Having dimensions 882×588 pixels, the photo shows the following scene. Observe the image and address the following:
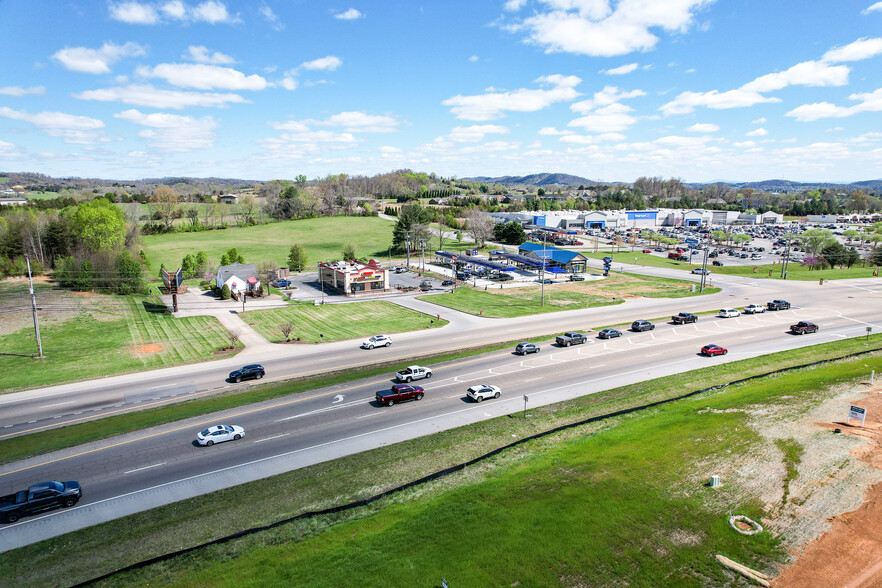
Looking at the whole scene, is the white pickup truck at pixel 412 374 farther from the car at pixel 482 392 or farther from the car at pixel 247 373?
the car at pixel 247 373

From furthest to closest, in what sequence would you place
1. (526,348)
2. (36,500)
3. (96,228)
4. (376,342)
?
(96,228) < (376,342) < (526,348) < (36,500)

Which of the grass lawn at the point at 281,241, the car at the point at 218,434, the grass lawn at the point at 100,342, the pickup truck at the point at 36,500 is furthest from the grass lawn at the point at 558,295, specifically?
the grass lawn at the point at 281,241

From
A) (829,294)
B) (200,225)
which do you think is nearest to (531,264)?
(829,294)

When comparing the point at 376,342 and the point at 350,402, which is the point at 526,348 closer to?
the point at 376,342

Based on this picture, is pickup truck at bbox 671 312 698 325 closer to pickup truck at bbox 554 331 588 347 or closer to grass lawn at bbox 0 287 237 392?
pickup truck at bbox 554 331 588 347

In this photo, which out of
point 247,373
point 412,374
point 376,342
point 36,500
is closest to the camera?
point 36,500

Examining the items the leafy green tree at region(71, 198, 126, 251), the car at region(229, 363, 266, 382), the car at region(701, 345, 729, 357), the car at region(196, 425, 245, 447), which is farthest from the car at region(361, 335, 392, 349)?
the leafy green tree at region(71, 198, 126, 251)

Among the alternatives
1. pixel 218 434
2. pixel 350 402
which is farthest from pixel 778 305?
pixel 218 434
